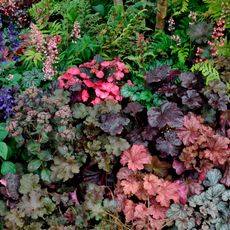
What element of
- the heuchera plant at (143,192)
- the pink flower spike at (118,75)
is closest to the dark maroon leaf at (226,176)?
the heuchera plant at (143,192)

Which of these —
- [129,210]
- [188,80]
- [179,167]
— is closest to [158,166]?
[179,167]

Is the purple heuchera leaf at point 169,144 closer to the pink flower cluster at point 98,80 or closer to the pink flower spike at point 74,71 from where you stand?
the pink flower cluster at point 98,80

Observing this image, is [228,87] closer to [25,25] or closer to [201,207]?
[201,207]

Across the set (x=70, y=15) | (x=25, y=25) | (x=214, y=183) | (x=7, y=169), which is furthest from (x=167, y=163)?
(x=25, y=25)

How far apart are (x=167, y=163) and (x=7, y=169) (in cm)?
117

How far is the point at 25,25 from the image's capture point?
4.79 metres

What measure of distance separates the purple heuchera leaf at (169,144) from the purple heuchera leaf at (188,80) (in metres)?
0.41

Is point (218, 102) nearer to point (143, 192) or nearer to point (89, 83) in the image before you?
point (143, 192)

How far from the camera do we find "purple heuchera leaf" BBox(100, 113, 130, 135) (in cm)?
321

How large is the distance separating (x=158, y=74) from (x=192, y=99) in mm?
342

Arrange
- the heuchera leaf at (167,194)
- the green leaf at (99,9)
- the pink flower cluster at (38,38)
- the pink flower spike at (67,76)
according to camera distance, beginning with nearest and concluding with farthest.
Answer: the heuchera leaf at (167,194) < the pink flower spike at (67,76) < the pink flower cluster at (38,38) < the green leaf at (99,9)

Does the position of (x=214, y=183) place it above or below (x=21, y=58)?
below

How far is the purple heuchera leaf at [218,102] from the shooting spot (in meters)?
3.26

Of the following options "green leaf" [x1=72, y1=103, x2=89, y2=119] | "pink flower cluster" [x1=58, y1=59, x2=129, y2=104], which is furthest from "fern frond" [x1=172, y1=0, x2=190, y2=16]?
"green leaf" [x1=72, y1=103, x2=89, y2=119]
